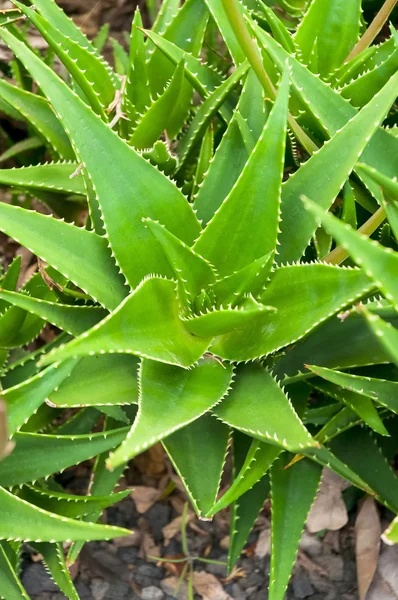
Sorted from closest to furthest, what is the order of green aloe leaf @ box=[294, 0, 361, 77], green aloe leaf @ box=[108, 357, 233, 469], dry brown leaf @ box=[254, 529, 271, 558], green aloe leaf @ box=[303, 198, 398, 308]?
green aloe leaf @ box=[303, 198, 398, 308]
green aloe leaf @ box=[108, 357, 233, 469]
green aloe leaf @ box=[294, 0, 361, 77]
dry brown leaf @ box=[254, 529, 271, 558]

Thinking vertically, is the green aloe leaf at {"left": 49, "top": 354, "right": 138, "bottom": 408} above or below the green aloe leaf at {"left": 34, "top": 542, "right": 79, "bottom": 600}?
above

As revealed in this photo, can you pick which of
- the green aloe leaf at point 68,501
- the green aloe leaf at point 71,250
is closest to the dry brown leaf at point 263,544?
the green aloe leaf at point 68,501

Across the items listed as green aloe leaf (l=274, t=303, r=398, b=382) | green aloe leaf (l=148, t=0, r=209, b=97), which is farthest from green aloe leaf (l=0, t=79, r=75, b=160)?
green aloe leaf (l=274, t=303, r=398, b=382)

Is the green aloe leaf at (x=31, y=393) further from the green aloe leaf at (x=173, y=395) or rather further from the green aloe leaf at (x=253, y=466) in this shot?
the green aloe leaf at (x=253, y=466)

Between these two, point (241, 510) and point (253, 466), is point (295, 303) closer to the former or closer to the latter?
point (253, 466)

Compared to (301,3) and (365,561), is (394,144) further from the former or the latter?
→ (365,561)

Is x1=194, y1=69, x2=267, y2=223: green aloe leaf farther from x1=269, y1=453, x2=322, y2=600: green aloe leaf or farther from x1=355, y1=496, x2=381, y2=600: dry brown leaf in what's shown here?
x1=355, y1=496, x2=381, y2=600: dry brown leaf
